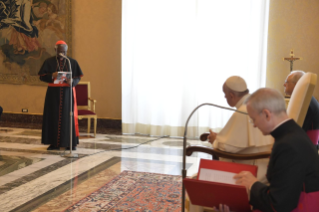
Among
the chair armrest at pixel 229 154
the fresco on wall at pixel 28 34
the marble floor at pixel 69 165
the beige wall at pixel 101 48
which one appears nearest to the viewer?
the chair armrest at pixel 229 154

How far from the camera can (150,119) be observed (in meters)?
8.41

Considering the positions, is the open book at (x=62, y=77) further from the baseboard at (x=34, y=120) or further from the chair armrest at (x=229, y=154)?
the chair armrest at (x=229, y=154)

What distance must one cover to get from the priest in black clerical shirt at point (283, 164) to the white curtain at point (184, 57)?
19.3ft

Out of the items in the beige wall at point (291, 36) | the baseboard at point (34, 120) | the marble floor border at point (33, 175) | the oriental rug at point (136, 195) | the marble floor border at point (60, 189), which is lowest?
the marble floor border at point (33, 175)

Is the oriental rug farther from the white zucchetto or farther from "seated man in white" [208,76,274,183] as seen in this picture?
the white zucchetto

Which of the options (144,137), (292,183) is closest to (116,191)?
(292,183)

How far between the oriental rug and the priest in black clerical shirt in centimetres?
207

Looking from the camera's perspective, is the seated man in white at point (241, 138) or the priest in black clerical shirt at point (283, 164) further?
the seated man in white at point (241, 138)

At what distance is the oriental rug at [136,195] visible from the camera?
13.0 feet

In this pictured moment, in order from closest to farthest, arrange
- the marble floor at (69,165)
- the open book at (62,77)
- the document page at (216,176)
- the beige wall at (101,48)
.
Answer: the document page at (216,176), the marble floor at (69,165), the open book at (62,77), the beige wall at (101,48)

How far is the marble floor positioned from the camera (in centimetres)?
426

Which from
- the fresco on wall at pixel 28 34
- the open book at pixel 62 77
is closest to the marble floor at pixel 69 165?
the open book at pixel 62 77

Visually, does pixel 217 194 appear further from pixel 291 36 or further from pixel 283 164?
pixel 291 36

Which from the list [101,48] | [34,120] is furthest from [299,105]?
[34,120]
